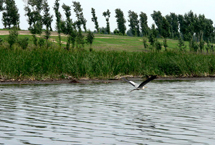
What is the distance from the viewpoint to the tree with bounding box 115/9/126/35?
159812 millimetres

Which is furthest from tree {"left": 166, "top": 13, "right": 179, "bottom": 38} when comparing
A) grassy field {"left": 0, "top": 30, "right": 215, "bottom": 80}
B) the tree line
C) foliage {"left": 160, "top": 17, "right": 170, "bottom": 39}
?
grassy field {"left": 0, "top": 30, "right": 215, "bottom": 80}

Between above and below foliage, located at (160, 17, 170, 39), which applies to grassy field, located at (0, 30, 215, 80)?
below

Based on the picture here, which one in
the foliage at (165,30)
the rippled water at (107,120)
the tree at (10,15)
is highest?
the tree at (10,15)

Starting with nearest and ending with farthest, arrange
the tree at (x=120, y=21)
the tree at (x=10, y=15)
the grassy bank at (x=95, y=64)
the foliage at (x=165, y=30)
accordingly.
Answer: the grassy bank at (x=95, y=64)
the foliage at (x=165, y=30)
the tree at (x=10, y=15)
the tree at (x=120, y=21)

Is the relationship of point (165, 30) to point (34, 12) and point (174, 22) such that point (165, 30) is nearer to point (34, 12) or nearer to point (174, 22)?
point (34, 12)

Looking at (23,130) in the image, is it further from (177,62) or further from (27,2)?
(27,2)

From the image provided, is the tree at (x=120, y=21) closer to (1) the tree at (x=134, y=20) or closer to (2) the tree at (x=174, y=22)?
(1) the tree at (x=134, y=20)

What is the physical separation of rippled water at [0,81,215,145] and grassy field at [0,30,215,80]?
7679mm

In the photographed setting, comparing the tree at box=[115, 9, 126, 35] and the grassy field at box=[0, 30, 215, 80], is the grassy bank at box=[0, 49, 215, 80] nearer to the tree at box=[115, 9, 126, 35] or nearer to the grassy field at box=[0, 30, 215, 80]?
the grassy field at box=[0, 30, 215, 80]

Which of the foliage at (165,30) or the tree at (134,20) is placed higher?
the tree at (134,20)

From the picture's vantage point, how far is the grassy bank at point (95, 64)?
23438 millimetres

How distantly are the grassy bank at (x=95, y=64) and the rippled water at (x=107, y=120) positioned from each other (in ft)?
25.0

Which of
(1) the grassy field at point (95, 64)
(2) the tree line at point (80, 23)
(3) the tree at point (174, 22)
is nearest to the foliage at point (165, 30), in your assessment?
(2) the tree line at point (80, 23)

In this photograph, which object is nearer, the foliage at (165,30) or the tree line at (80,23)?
the tree line at (80,23)
